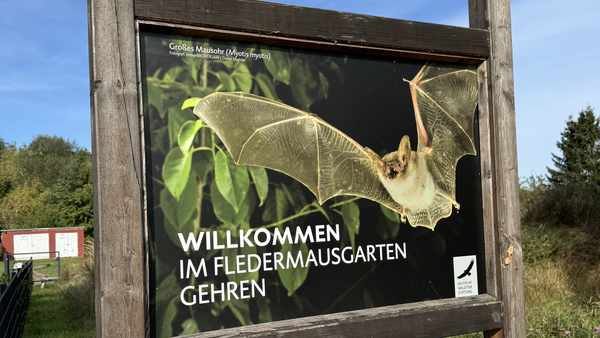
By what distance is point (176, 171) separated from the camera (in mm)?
2166

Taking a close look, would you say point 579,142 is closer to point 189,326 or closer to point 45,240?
point 45,240

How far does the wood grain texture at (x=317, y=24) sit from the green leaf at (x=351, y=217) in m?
0.89

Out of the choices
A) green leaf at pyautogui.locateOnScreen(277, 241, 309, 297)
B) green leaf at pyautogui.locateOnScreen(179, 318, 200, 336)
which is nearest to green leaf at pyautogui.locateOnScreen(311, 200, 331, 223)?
green leaf at pyautogui.locateOnScreen(277, 241, 309, 297)

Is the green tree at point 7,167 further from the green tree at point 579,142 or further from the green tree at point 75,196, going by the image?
the green tree at point 579,142

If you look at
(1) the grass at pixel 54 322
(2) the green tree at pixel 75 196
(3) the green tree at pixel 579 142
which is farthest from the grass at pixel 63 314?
(3) the green tree at pixel 579 142

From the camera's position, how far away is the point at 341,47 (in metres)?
2.56

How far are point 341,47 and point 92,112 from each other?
131 cm

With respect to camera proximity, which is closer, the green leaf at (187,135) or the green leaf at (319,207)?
the green leaf at (187,135)

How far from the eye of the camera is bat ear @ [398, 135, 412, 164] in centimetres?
270

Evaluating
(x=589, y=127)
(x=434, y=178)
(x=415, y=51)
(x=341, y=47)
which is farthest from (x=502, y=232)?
(x=589, y=127)

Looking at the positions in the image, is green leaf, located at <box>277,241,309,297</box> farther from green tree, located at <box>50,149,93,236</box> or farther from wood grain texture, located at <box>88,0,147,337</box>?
green tree, located at <box>50,149,93,236</box>

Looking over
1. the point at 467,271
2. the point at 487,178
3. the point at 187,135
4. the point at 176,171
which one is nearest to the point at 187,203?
the point at 176,171

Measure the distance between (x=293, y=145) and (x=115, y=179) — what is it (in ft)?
2.85

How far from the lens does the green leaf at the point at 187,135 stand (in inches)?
86.0
